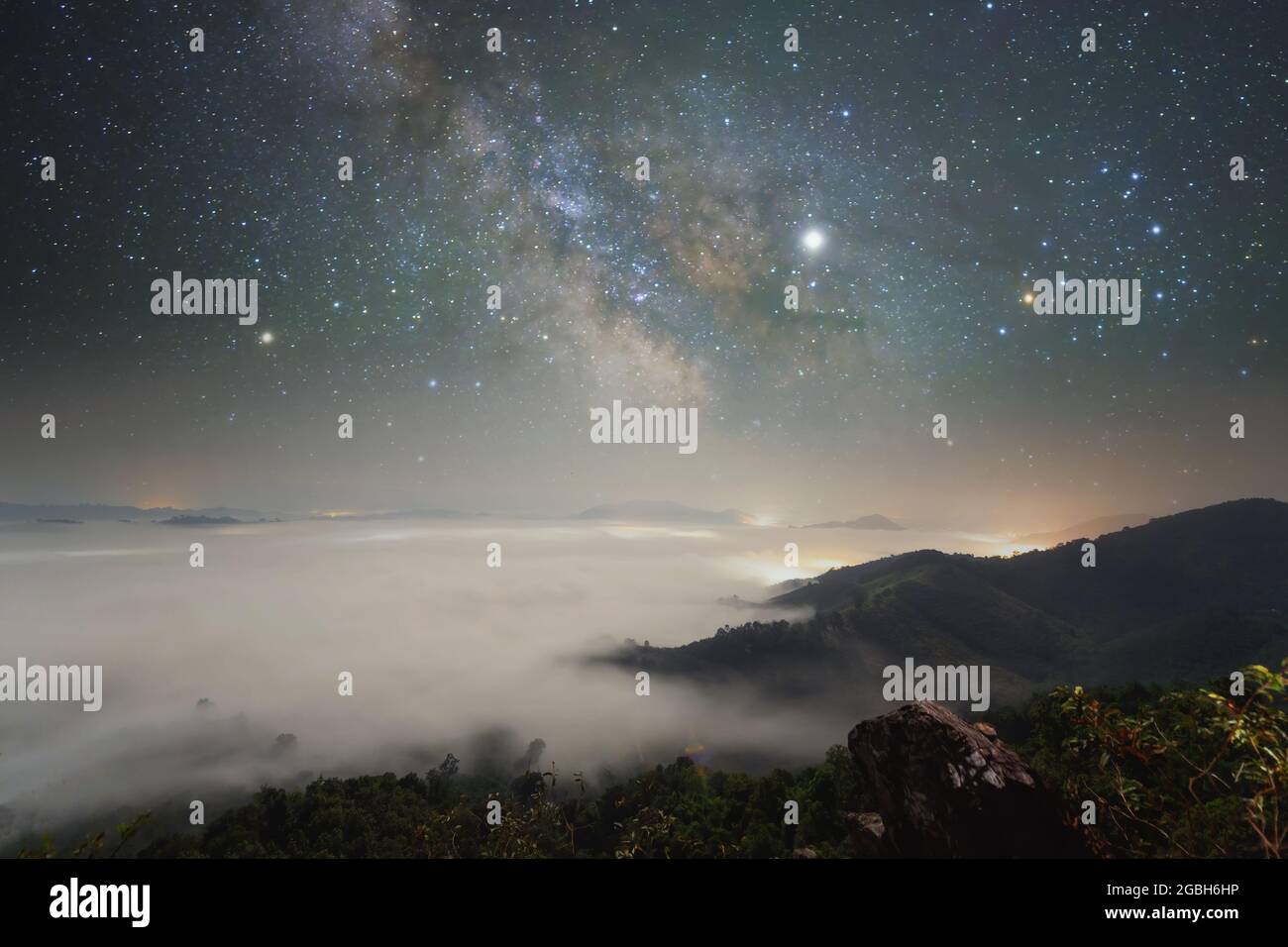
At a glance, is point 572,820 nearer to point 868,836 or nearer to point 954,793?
point 868,836

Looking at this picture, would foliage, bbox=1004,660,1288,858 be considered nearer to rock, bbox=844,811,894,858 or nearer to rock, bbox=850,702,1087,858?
rock, bbox=850,702,1087,858

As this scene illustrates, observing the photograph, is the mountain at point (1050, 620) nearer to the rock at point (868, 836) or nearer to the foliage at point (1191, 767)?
the rock at point (868, 836)

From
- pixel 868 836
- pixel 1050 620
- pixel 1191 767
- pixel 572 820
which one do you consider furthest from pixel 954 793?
pixel 1050 620

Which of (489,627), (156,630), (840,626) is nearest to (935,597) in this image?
(840,626)

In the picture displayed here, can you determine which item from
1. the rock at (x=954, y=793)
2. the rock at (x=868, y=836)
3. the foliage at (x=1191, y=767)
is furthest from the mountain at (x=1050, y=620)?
the foliage at (x=1191, y=767)

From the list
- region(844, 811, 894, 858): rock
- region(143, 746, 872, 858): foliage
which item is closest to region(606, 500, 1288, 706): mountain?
region(143, 746, 872, 858): foliage

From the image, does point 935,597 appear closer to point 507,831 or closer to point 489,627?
point 507,831
